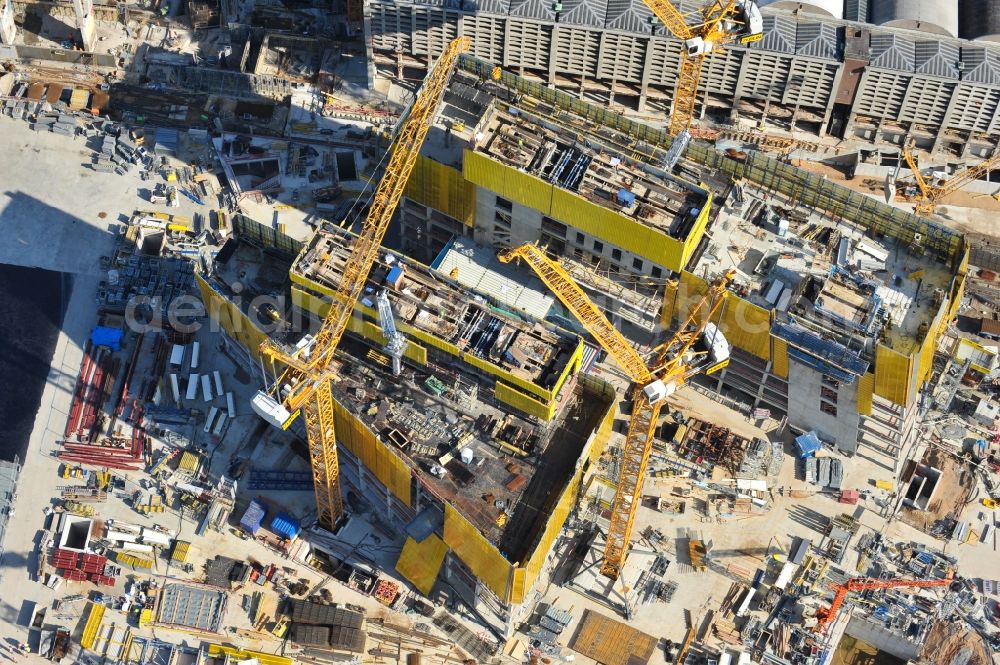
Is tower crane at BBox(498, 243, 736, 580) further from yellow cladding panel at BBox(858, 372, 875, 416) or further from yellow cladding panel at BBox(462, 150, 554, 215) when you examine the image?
yellow cladding panel at BBox(858, 372, 875, 416)

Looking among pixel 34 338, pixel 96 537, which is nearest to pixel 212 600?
pixel 96 537

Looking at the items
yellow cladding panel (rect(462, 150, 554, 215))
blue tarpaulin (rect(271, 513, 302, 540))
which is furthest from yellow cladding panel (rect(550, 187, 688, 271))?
blue tarpaulin (rect(271, 513, 302, 540))

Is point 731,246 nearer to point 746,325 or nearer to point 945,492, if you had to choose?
point 746,325

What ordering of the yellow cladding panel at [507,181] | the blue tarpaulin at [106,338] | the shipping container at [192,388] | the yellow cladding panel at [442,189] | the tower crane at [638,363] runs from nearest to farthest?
the tower crane at [638,363] < the yellow cladding panel at [507,181] < the yellow cladding panel at [442,189] < the shipping container at [192,388] < the blue tarpaulin at [106,338]

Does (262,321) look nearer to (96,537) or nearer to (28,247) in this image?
(96,537)

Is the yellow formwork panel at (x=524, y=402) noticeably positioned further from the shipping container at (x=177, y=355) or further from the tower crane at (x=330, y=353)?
the shipping container at (x=177, y=355)

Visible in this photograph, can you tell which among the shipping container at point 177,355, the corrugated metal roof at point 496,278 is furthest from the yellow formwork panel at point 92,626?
the corrugated metal roof at point 496,278

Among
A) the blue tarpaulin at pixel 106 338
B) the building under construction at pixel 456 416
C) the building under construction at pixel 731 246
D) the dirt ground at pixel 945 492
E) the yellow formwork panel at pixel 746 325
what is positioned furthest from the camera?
the blue tarpaulin at pixel 106 338
